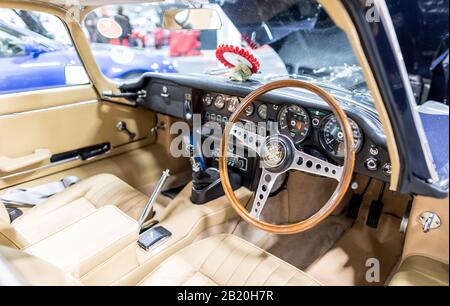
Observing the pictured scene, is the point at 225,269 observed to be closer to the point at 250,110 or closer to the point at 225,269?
the point at 225,269

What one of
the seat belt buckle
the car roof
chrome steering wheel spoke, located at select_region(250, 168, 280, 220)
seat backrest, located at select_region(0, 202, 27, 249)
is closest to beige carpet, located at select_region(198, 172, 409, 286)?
the seat belt buckle

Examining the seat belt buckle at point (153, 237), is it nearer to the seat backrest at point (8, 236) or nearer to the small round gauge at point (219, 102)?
the seat backrest at point (8, 236)

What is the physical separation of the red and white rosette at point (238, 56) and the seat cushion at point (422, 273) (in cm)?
128

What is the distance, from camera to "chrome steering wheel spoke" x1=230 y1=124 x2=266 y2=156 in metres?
1.65

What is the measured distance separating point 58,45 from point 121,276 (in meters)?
1.81

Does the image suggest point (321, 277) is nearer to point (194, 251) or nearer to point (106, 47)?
point (194, 251)

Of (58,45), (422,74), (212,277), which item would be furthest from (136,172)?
(422,74)

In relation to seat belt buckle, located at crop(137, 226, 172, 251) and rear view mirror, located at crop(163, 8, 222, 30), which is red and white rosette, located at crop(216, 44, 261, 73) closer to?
rear view mirror, located at crop(163, 8, 222, 30)

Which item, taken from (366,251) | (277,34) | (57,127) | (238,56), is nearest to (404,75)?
(238,56)

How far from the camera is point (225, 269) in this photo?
1504 millimetres

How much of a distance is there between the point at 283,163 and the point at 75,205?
1.23m

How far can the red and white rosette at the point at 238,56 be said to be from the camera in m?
1.97

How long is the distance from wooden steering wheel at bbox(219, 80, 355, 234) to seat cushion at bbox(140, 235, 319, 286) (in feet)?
0.56

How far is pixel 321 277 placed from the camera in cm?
180
